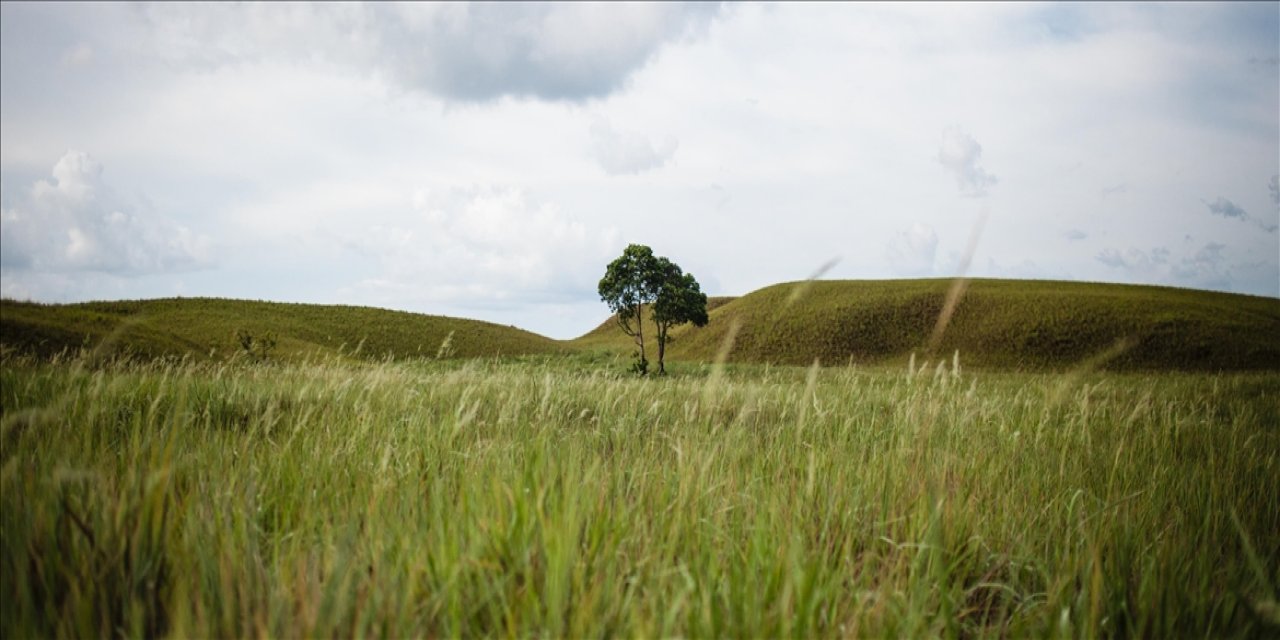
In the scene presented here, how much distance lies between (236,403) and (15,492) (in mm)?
3618

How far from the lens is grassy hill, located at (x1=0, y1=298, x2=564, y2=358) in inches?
1410

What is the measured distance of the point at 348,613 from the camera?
1623 mm

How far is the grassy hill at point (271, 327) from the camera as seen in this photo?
35825mm

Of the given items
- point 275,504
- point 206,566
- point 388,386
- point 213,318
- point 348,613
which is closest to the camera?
point 348,613

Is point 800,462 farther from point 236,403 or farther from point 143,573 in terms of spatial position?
point 236,403

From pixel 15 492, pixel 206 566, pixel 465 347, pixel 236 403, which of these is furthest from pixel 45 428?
pixel 465 347

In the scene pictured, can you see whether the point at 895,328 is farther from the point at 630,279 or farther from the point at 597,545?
the point at 597,545

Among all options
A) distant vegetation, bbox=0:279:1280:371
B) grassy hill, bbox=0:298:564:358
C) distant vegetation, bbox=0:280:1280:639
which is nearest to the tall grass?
distant vegetation, bbox=0:280:1280:639

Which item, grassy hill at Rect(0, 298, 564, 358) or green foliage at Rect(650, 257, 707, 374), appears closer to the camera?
grassy hill at Rect(0, 298, 564, 358)

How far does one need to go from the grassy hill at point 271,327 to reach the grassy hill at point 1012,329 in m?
25.5

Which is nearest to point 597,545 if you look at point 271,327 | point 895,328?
point 895,328

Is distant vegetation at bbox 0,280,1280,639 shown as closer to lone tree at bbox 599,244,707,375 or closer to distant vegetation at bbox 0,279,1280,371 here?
lone tree at bbox 599,244,707,375

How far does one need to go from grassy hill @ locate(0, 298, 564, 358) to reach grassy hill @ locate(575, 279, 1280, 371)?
25.5m

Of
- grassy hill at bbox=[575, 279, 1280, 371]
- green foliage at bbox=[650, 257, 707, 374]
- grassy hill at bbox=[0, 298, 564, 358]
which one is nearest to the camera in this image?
grassy hill at bbox=[0, 298, 564, 358]
